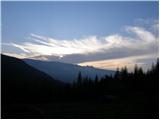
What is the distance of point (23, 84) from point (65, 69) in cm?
61

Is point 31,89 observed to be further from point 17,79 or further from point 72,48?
point 72,48

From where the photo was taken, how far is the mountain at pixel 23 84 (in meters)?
4.25

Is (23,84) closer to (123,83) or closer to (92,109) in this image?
(92,109)

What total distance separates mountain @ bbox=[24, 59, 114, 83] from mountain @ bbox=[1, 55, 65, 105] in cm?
7

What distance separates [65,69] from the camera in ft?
13.8

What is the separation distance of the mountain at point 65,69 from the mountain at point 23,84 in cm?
7

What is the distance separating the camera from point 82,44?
4285 millimetres

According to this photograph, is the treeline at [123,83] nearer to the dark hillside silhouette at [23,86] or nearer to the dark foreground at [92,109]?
the dark foreground at [92,109]

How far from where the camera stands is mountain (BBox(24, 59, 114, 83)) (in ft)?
13.9

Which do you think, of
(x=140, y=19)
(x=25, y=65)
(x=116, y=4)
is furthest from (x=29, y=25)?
(x=140, y=19)

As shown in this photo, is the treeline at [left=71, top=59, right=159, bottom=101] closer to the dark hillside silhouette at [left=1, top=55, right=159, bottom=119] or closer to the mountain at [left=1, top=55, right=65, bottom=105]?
the dark hillside silhouette at [left=1, top=55, right=159, bottom=119]

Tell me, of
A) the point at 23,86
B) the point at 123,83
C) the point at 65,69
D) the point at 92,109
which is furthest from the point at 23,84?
the point at 123,83

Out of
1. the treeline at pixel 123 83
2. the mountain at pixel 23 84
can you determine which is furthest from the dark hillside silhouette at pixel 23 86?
the treeline at pixel 123 83

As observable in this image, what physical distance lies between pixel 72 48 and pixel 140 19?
993 millimetres
